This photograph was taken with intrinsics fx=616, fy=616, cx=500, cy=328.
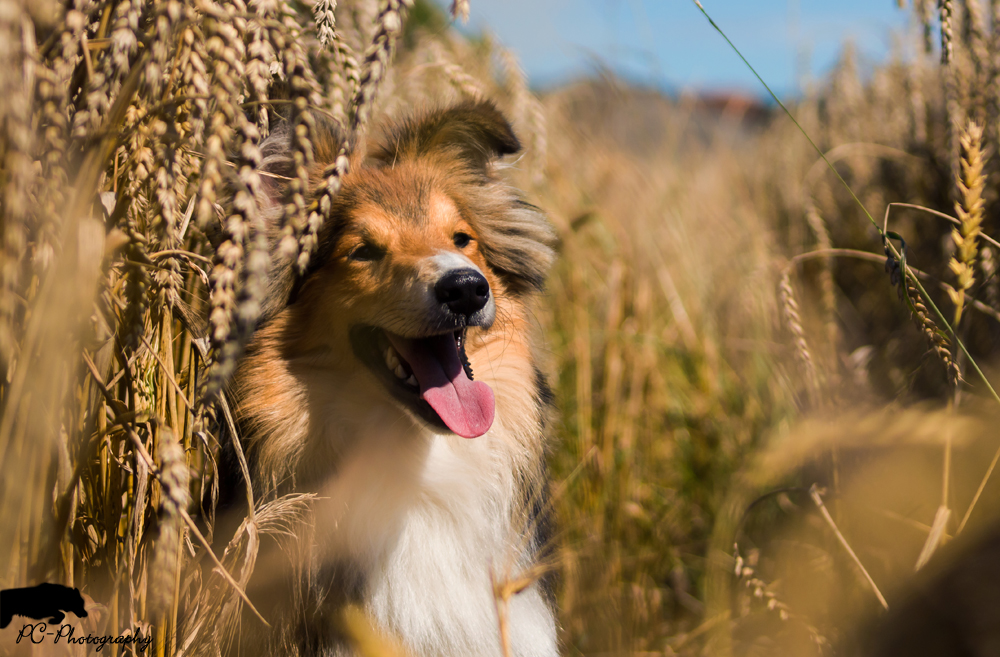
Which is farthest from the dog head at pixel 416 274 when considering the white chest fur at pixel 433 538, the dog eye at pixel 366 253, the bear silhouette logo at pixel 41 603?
the bear silhouette logo at pixel 41 603

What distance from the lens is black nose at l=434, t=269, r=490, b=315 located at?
7.06 feet

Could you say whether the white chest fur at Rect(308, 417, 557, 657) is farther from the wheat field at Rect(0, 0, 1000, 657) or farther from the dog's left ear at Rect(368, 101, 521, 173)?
the dog's left ear at Rect(368, 101, 521, 173)

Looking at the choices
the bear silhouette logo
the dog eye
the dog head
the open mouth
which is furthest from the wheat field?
the open mouth

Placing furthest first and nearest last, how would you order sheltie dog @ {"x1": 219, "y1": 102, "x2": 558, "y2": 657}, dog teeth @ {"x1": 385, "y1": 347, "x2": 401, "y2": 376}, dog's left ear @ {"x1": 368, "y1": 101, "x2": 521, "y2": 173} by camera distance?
dog's left ear @ {"x1": 368, "y1": 101, "x2": 521, "y2": 173} < dog teeth @ {"x1": 385, "y1": 347, "x2": 401, "y2": 376} < sheltie dog @ {"x1": 219, "y1": 102, "x2": 558, "y2": 657}

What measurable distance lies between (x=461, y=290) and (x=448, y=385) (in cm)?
39

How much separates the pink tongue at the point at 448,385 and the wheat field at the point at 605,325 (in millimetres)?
614

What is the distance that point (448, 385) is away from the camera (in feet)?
Result: 7.63

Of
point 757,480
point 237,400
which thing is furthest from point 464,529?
point 757,480

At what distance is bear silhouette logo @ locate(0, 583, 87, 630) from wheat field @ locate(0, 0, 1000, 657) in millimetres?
36

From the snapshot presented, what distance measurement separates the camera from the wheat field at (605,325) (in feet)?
3.55

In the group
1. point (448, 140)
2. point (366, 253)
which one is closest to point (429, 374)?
point (366, 253)

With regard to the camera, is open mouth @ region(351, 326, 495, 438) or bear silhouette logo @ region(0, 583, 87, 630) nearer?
bear silhouette logo @ region(0, 583, 87, 630)

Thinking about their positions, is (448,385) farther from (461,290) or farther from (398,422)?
(461,290)

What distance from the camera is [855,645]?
1924mm
